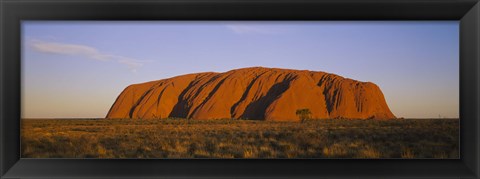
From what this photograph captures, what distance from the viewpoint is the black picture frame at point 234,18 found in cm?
227

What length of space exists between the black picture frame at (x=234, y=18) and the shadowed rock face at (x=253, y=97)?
28.9 metres

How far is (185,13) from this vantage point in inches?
91.3

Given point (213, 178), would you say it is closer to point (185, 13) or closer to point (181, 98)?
point (185, 13)

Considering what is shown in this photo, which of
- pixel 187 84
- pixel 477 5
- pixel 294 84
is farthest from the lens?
pixel 187 84

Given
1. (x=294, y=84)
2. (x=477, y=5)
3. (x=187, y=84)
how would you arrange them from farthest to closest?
1. (x=187, y=84)
2. (x=294, y=84)
3. (x=477, y=5)

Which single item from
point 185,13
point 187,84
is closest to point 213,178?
point 185,13

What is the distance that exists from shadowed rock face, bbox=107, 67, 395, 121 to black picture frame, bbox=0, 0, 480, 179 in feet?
94.9

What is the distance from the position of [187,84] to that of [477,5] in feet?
127

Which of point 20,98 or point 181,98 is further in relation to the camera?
point 181,98

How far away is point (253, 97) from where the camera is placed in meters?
37.5

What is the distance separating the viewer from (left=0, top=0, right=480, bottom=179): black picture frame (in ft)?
7.43

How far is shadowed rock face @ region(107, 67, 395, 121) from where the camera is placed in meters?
34.3

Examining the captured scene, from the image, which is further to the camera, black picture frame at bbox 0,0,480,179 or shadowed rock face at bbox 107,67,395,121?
shadowed rock face at bbox 107,67,395,121

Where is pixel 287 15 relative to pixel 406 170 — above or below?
above
